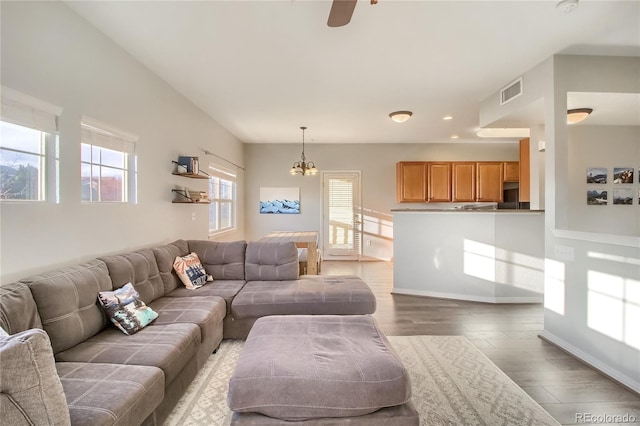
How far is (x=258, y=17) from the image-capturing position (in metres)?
2.29

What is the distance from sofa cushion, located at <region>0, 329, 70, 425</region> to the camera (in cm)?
91

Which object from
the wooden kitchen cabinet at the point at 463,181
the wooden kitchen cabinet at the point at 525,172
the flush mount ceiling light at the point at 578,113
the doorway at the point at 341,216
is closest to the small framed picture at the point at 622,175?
the wooden kitchen cabinet at the point at 525,172

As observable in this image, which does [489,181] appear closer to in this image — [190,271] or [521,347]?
[521,347]

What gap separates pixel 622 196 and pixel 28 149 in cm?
650

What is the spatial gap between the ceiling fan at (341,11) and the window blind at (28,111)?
196 cm

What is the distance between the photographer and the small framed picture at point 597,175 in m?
4.20

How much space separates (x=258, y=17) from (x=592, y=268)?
3.38 meters

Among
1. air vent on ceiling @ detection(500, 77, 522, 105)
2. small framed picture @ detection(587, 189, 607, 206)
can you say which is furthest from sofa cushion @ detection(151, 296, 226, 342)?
small framed picture @ detection(587, 189, 607, 206)

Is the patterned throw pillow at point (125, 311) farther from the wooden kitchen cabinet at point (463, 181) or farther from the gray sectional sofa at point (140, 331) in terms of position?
the wooden kitchen cabinet at point (463, 181)

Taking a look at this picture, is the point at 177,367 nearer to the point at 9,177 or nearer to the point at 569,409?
the point at 9,177

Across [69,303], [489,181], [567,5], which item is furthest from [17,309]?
[489,181]

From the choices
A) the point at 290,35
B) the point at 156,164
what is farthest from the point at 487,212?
the point at 156,164

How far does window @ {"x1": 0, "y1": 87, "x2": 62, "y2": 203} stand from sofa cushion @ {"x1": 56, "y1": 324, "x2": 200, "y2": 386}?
101cm

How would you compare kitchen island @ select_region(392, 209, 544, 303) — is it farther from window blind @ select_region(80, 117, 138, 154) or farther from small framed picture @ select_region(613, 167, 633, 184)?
window blind @ select_region(80, 117, 138, 154)
